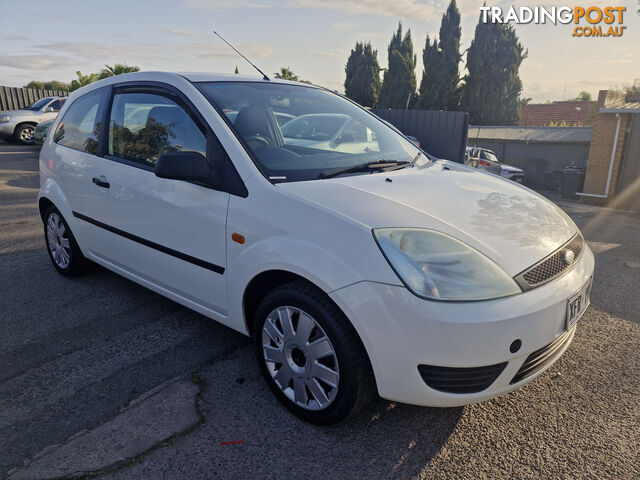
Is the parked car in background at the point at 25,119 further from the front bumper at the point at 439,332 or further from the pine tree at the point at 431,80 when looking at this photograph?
the pine tree at the point at 431,80

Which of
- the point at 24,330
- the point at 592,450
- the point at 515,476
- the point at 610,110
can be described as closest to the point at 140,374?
the point at 24,330

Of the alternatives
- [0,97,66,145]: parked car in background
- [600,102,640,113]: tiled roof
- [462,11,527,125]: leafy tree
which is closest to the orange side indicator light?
[600,102,640,113]: tiled roof

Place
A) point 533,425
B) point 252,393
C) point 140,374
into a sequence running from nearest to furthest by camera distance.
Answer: point 533,425 < point 252,393 < point 140,374

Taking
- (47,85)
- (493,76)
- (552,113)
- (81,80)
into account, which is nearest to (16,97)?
(81,80)

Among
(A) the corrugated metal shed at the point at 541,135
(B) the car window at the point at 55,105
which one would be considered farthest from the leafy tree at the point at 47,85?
(A) the corrugated metal shed at the point at 541,135

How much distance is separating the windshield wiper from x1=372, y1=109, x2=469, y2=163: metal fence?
8846mm

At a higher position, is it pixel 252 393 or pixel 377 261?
pixel 377 261

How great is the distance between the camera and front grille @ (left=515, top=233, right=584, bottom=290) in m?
2.12

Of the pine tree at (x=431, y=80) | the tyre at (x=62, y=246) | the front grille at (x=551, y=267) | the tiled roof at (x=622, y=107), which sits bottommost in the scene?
the tyre at (x=62, y=246)

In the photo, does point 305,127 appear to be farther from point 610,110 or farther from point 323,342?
point 610,110

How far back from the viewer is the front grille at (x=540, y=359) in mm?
2148

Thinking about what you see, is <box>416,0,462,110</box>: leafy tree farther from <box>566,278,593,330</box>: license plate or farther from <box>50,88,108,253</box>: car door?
<box>566,278,593,330</box>: license plate

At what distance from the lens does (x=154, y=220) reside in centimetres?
297

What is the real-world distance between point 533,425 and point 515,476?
1.36 ft
